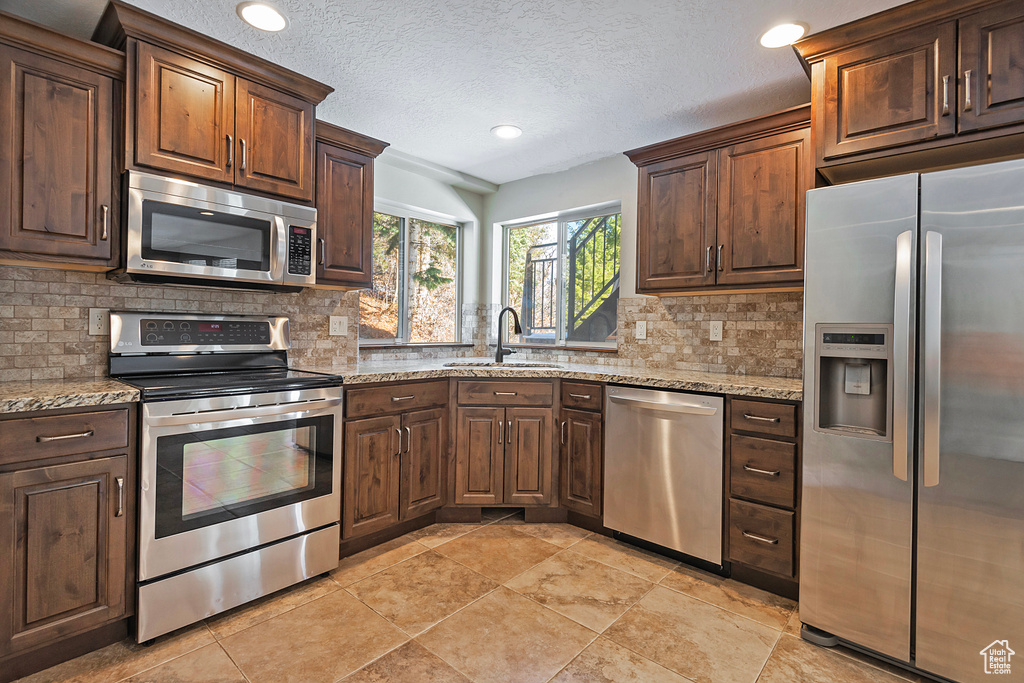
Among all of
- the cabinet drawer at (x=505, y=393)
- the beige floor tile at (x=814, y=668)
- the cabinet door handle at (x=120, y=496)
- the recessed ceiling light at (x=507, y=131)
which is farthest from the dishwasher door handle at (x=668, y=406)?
the cabinet door handle at (x=120, y=496)

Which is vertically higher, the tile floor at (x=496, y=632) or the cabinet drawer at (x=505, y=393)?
the cabinet drawer at (x=505, y=393)

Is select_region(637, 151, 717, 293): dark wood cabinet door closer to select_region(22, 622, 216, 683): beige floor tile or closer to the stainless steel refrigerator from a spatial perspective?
the stainless steel refrigerator

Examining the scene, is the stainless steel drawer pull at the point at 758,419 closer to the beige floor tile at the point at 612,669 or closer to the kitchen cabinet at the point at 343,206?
the beige floor tile at the point at 612,669

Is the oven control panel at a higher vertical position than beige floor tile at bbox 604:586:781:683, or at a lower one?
higher

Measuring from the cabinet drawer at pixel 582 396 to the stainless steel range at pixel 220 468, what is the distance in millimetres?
1294

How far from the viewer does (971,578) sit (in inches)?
65.1

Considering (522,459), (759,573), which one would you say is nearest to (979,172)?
(759,573)

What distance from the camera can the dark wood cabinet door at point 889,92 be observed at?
74.4 inches

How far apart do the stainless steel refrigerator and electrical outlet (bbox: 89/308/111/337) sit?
3.00 m

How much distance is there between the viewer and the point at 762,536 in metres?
2.32

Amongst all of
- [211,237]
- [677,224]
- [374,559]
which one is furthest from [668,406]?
[211,237]

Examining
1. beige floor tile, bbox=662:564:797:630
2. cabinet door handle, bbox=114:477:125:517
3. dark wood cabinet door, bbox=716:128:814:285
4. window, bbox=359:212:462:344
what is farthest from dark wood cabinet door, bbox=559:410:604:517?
cabinet door handle, bbox=114:477:125:517

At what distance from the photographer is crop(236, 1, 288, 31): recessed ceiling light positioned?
199 centimetres

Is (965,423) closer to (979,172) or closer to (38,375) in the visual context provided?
(979,172)
